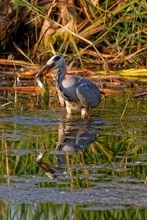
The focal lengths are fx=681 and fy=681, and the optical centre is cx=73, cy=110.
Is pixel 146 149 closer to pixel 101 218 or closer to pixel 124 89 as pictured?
pixel 101 218

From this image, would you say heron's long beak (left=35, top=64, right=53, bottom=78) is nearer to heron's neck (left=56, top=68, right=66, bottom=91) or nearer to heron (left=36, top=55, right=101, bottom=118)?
heron (left=36, top=55, right=101, bottom=118)

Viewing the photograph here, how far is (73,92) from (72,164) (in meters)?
2.83

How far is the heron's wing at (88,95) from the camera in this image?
348 inches

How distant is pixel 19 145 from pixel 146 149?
4.27 ft

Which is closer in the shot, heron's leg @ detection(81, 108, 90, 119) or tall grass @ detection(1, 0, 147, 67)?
heron's leg @ detection(81, 108, 90, 119)

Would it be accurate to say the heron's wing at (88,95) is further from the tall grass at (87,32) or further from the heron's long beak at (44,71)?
the tall grass at (87,32)

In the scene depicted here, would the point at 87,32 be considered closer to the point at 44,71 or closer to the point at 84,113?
the point at 84,113

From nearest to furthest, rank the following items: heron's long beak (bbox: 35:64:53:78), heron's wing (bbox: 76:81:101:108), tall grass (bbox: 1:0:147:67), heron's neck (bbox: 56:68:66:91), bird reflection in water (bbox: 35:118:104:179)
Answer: bird reflection in water (bbox: 35:118:104:179) < heron's long beak (bbox: 35:64:53:78) < heron's wing (bbox: 76:81:101:108) < heron's neck (bbox: 56:68:66:91) < tall grass (bbox: 1:0:147:67)

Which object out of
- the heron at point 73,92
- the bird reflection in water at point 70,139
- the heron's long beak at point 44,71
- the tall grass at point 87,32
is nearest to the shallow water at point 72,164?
the bird reflection in water at point 70,139

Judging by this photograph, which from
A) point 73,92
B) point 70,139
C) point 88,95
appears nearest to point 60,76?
point 73,92

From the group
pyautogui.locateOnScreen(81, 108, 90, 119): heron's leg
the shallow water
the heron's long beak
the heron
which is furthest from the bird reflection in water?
the heron's long beak

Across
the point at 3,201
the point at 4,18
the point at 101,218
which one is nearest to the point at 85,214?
the point at 101,218

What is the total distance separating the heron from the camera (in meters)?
8.86

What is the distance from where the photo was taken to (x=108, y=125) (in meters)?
8.18
